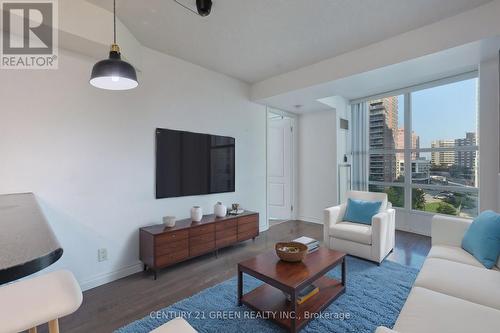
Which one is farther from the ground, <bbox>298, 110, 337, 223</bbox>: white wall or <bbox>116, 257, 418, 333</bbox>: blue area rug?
<bbox>298, 110, 337, 223</bbox>: white wall

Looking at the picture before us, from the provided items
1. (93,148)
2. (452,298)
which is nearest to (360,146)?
(452,298)

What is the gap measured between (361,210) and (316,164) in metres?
1.99

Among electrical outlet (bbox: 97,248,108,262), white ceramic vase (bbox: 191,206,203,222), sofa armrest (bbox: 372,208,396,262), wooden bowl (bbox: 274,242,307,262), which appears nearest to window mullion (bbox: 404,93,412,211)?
sofa armrest (bbox: 372,208,396,262)

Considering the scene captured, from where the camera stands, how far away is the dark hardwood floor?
1.96 m

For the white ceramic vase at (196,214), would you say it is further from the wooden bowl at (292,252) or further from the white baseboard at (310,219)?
the white baseboard at (310,219)

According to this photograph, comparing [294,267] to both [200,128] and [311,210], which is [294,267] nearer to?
[200,128]

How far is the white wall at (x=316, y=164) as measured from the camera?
491cm

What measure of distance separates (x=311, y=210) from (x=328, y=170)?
981mm

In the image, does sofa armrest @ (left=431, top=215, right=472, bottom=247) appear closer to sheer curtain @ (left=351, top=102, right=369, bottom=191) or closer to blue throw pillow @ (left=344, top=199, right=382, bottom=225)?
blue throw pillow @ (left=344, top=199, right=382, bottom=225)

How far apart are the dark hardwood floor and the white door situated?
1.71m

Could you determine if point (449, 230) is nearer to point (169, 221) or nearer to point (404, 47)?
point (404, 47)

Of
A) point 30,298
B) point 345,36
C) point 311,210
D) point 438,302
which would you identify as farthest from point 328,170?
point 30,298

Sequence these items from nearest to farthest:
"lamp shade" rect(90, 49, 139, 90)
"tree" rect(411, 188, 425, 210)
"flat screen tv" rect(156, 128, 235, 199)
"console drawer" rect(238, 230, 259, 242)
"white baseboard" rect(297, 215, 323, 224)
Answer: "lamp shade" rect(90, 49, 139, 90) → "flat screen tv" rect(156, 128, 235, 199) → "console drawer" rect(238, 230, 259, 242) → "tree" rect(411, 188, 425, 210) → "white baseboard" rect(297, 215, 323, 224)

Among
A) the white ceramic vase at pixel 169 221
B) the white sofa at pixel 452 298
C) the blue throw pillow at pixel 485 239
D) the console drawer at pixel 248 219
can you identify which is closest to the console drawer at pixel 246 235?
the console drawer at pixel 248 219
